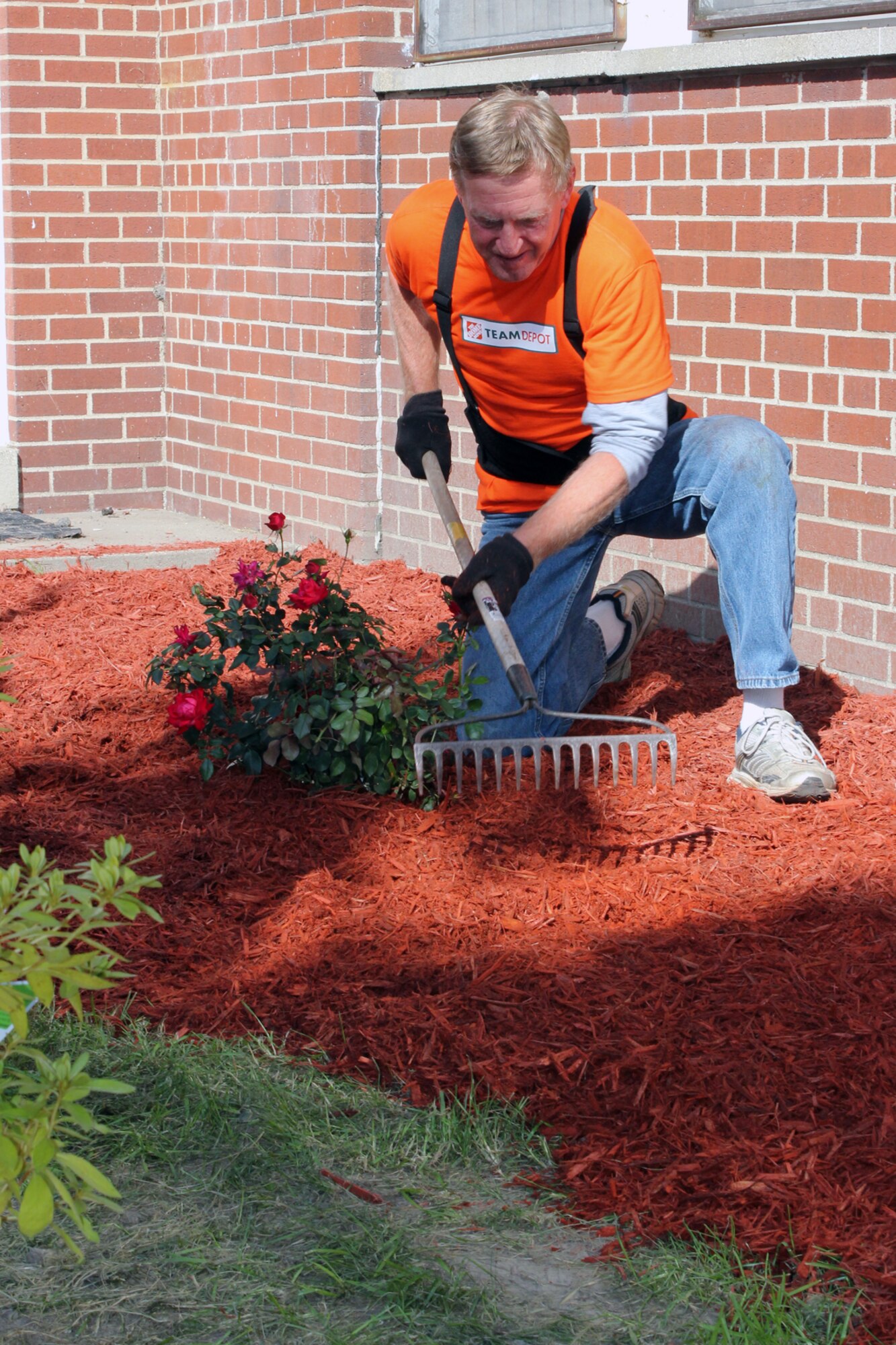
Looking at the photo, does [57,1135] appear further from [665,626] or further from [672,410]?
[665,626]

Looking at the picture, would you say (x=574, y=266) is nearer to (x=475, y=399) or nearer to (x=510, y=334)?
(x=510, y=334)

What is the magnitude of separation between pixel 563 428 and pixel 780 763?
45.3 inches

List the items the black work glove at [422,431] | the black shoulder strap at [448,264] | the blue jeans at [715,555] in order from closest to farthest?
→ the blue jeans at [715,555], the black shoulder strap at [448,264], the black work glove at [422,431]

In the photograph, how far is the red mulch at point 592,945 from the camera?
264cm

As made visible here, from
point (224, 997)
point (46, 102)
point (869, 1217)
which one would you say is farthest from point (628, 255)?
point (46, 102)

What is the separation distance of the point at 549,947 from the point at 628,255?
1848mm

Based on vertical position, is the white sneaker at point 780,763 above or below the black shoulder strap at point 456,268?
below

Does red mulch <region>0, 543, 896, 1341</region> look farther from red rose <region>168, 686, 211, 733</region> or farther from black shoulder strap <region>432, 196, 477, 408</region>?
black shoulder strap <region>432, 196, 477, 408</region>

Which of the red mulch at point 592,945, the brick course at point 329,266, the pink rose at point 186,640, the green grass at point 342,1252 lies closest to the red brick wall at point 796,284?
the brick course at point 329,266

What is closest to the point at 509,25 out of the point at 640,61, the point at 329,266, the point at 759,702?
the point at 640,61

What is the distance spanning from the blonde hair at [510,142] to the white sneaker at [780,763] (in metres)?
1.53

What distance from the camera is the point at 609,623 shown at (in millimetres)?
5148

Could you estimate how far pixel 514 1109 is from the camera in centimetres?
282

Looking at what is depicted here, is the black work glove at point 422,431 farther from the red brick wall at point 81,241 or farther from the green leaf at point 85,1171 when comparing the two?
the red brick wall at point 81,241
